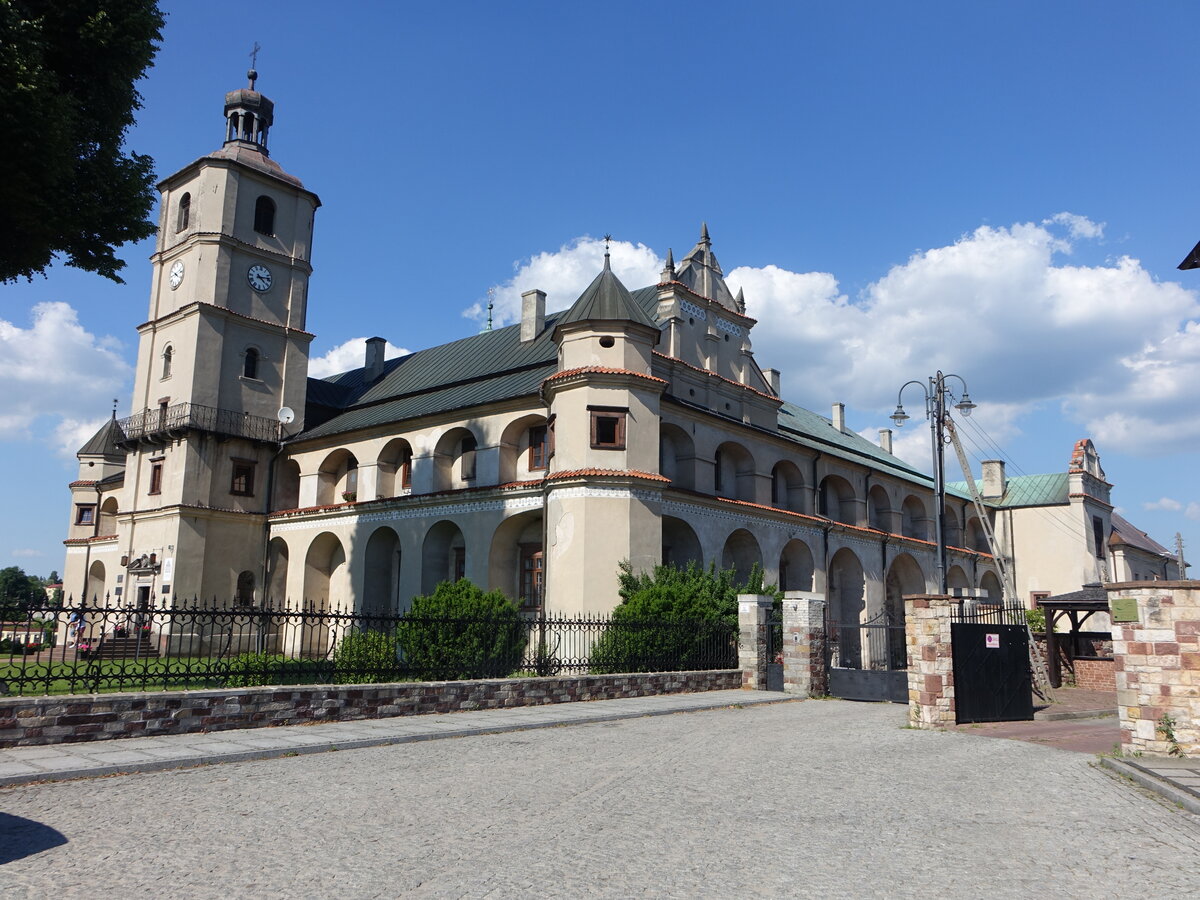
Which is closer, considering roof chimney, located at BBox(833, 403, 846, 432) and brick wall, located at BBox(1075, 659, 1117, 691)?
brick wall, located at BBox(1075, 659, 1117, 691)

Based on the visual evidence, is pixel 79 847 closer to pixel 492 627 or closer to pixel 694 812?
pixel 694 812

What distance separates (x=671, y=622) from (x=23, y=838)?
50.2 feet

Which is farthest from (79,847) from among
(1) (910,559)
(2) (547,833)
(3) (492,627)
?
Result: (1) (910,559)

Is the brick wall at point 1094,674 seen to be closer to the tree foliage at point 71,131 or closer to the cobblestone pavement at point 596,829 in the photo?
the cobblestone pavement at point 596,829

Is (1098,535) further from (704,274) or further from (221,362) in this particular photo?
(221,362)

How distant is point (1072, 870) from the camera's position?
6.14m

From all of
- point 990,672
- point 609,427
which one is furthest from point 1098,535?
point 990,672

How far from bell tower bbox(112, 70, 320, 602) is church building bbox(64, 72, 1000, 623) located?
92 mm

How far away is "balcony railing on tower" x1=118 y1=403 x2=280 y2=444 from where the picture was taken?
33.9m

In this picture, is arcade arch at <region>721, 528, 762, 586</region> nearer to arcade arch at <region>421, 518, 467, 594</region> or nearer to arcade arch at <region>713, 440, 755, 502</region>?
arcade arch at <region>713, 440, 755, 502</region>

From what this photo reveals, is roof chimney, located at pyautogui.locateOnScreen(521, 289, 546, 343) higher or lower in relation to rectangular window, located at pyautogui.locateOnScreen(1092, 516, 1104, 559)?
higher

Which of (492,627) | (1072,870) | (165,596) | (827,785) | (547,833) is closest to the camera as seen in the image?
(1072,870)

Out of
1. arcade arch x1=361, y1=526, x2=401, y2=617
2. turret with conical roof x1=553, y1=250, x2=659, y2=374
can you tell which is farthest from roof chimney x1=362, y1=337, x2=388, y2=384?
turret with conical roof x1=553, y1=250, x2=659, y2=374

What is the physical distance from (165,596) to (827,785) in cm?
2947
